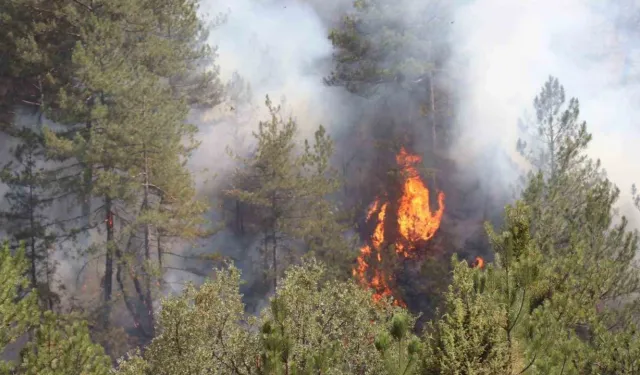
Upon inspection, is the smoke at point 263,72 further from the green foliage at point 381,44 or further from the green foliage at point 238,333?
the green foliage at point 238,333

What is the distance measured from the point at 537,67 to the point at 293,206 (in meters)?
17.5

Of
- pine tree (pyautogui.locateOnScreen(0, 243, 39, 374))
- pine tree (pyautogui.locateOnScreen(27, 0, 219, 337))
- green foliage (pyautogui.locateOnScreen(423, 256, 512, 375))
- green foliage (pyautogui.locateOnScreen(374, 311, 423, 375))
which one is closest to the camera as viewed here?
green foliage (pyautogui.locateOnScreen(374, 311, 423, 375))

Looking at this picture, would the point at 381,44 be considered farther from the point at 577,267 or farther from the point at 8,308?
the point at 8,308

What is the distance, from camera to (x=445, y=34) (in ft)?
102

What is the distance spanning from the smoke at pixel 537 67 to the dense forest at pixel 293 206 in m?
0.29

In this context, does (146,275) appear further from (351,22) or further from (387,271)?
(351,22)

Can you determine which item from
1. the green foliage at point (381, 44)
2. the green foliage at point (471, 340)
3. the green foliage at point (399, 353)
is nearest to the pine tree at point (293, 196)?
the green foliage at point (381, 44)

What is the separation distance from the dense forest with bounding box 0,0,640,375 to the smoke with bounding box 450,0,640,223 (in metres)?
0.29

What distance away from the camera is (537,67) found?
1232 inches

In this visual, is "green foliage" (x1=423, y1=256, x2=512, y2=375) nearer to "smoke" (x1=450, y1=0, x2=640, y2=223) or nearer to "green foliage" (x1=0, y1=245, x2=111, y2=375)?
"green foliage" (x1=0, y1=245, x2=111, y2=375)

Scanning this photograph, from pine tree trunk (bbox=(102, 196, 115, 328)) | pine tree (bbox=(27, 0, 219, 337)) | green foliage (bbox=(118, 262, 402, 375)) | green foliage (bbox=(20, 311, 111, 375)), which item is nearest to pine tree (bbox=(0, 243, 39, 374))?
green foliage (bbox=(20, 311, 111, 375))

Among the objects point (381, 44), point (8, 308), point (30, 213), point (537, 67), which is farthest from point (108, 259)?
point (537, 67)

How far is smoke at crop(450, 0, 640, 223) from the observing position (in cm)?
2898

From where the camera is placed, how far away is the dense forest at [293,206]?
8719 millimetres
